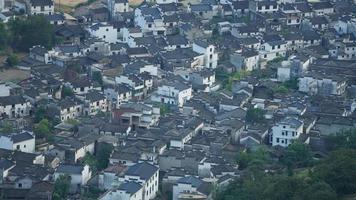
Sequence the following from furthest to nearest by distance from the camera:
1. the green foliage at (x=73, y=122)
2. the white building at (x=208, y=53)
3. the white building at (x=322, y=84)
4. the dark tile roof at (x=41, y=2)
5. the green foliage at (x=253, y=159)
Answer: the dark tile roof at (x=41, y=2) → the white building at (x=208, y=53) → the white building at (x=322, y=84) → the green foliage at (x=73, y=122) → the green foliage at (x=253, y=159)

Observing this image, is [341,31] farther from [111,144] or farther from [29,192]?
[29,192]

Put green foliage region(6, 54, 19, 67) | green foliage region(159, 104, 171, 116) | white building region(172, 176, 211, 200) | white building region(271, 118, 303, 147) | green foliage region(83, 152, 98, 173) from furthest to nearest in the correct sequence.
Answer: green foliage region(6, 54, 19, 67) < green foliage region(159, 104, 171, 116) < white building region(271, 118, 303, 147) < green foliage region(83, 152, 98, 173) < white building region(172, 176, 211, 200)

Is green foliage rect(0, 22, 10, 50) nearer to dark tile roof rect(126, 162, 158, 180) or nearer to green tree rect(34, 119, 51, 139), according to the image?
green tree rect(34, 119, 51, 139)

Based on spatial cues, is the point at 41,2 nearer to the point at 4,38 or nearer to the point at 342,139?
the point at 4,38

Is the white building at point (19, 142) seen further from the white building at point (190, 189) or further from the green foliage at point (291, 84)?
the green foliage at point (291, 84)

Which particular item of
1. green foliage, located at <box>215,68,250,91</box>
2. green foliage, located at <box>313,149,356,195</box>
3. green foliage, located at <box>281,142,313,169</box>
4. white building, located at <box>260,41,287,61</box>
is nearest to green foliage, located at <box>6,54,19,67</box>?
green foliage, located at <box>215,68,250,91</box>

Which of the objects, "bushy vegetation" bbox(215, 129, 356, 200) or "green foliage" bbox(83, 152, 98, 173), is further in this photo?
"green foliage" bbox(83, 152, 98, 173)

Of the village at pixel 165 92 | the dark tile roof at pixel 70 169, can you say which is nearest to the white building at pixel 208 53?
the village at pixel 165 92
